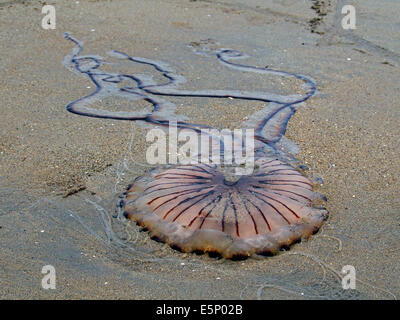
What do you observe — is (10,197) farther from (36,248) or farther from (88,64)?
(88,64)

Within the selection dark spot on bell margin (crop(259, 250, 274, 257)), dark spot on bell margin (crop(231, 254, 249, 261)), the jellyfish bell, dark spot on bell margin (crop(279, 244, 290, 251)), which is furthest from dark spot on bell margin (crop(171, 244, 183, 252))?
dark spot on bell margin (crop(279, 244, 290, 251))

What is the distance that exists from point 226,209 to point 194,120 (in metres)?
1.49

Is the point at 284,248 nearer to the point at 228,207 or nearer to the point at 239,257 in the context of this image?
the point at 239,257

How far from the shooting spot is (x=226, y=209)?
9.34 feet

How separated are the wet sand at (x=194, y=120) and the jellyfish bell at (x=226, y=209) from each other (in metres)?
0.07

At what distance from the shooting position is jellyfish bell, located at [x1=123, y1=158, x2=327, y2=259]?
8.92 feet

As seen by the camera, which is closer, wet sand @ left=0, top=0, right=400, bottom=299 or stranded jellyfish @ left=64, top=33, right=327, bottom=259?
wet sand @ left=0, top=0, right=400, bottom=299

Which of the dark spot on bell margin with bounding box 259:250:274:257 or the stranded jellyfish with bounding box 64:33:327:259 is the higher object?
the stranded jellyfish with bounding box 64:33:327:259

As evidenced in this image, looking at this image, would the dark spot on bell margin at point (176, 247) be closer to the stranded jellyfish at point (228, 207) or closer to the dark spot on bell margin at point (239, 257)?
the stranded jellyfish at point (228, 207)

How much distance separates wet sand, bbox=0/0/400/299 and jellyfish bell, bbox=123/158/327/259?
0.07 m

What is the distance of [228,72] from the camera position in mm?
5191

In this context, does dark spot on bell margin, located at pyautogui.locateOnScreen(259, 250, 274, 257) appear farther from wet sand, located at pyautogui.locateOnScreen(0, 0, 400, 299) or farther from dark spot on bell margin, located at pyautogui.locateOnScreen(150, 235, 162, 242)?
dark spot on bell margin, located at pyautogui.locateOnScreen(150, 235, 162, 242)

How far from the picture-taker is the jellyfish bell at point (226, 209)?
272 centimetres

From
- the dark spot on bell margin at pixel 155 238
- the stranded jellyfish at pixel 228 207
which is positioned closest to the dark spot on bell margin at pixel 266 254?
the stranded jellyfish at pixel 228 207
